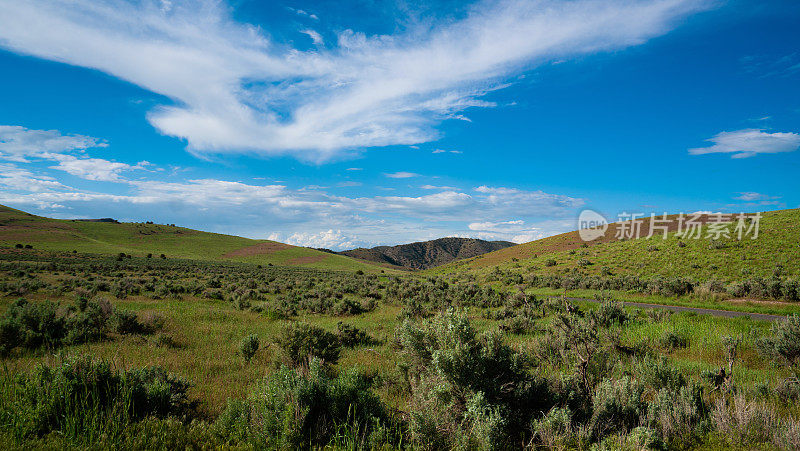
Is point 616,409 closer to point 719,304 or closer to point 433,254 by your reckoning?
point 719,304

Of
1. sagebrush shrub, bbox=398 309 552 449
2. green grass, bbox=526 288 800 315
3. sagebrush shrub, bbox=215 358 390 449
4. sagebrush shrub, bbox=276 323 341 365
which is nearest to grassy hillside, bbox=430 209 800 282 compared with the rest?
green grass, bbox=526 288 800 315

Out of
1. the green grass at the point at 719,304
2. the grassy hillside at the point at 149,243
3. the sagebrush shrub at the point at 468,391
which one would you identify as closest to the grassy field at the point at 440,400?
the sagebrush shrub at the point at 468,391

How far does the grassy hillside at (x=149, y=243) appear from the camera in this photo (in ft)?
260

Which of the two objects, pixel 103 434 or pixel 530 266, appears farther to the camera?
pixel 530 266

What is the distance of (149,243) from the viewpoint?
10006 cm

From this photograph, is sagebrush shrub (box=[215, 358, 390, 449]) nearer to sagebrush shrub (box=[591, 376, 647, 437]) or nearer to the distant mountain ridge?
sagebrush shrub (box=[591, 376, 647, 437])

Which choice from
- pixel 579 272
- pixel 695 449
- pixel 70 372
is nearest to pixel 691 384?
pixel 695 449

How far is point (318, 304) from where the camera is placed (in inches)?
790

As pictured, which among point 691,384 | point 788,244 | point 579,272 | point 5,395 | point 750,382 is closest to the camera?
point 5,395

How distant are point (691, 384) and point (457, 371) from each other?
436cm

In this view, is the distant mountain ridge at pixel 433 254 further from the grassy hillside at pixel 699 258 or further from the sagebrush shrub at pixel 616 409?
the sagebrush shrub at pixel 616 409

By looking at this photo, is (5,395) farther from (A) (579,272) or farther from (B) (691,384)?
(A) (579,272)

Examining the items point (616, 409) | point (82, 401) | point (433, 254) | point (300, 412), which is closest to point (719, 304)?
point (616, 409)

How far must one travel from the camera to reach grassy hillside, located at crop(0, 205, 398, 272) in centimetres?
7919
